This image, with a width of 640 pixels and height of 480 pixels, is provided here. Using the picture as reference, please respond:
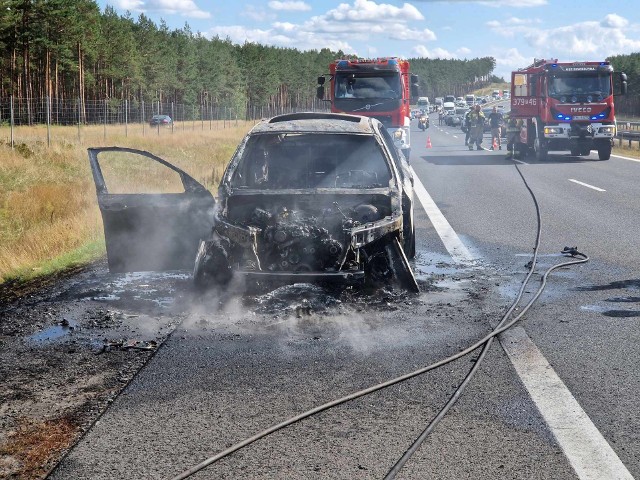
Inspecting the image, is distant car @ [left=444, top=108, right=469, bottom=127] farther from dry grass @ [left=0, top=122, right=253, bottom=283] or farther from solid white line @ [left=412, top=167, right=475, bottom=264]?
solid white line @ [left=412, top=167, right=475, bottom=264]

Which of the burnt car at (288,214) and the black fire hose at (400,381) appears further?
the burnt car at (288,214)

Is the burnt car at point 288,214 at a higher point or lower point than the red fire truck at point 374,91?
lower

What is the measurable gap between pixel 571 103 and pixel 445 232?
51.3 ft

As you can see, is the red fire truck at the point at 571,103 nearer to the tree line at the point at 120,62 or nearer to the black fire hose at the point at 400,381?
the black fire hose at the point at 400,381

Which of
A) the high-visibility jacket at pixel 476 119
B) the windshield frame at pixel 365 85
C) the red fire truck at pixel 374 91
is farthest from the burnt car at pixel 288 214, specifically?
the high-visibility jacket at pixel 476 119

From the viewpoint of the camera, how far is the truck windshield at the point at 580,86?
2556cm

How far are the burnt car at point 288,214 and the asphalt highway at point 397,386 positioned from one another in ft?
1.09

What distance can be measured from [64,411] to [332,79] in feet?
Answer: 62.9

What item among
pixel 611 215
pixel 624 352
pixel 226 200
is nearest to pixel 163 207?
pixel 226 200

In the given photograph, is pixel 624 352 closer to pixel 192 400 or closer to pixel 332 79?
pixel 192 400

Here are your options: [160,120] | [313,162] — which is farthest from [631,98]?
[313,162]

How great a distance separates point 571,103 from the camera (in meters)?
25.8

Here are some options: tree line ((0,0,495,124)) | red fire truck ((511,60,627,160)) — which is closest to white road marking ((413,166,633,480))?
red fire truck ((511,60,627,160))

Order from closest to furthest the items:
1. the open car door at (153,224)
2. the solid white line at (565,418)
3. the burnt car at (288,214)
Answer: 1. the solid white line at (565,418)
2. the burnt car at (288,214)
3. the open car door at (153,224)
